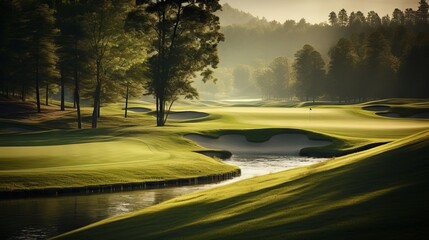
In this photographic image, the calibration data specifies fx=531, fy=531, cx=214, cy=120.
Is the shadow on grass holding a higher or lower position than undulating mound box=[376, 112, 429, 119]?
lower

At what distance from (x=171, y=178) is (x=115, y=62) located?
1303 inches

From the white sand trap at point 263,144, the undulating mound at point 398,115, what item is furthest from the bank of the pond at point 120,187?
the undulating mound at point 398,115

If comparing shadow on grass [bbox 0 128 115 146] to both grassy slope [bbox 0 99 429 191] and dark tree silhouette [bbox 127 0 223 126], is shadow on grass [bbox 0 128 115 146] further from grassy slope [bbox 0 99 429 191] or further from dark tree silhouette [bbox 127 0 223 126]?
dark tree silhouette [bbox 127 0 223 126]

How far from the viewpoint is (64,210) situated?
85.9 ft

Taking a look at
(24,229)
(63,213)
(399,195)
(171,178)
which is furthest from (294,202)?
(171,178)

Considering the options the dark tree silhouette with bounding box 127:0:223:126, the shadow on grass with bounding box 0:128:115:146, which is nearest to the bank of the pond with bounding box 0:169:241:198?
the shadow on grass with bounding box 0:128:115:146

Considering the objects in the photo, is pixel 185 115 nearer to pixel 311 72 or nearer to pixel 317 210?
pixel 311 72

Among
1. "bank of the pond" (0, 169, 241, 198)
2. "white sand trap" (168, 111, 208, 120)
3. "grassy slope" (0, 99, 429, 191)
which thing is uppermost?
"white sand trap" (168, 111, 208, 120)

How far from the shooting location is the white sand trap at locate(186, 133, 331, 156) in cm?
5484

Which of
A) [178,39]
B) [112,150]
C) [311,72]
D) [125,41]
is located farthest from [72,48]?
[311,72]

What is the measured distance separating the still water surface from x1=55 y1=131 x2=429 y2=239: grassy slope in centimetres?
311

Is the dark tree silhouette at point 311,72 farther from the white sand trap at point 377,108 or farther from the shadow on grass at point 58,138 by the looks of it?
the shadow on grass at point 58,138

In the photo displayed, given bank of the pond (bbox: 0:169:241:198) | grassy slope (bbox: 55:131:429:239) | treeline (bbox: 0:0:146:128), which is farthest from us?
treeline (bbox: 0:0:146:128)

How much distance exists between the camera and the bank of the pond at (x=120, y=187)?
2948 centimetres
